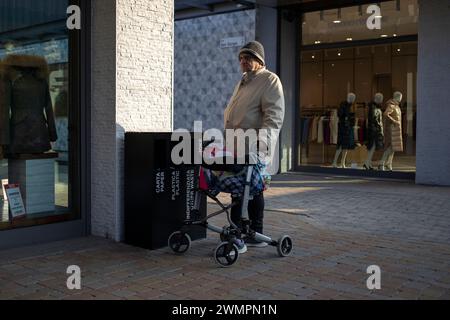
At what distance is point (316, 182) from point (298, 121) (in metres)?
2.26

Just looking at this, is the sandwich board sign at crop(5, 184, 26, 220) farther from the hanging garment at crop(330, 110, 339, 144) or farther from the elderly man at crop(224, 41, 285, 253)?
the hanging garment at crop(330, 110, 339, 144)

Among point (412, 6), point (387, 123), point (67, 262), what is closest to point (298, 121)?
point (387, 123)

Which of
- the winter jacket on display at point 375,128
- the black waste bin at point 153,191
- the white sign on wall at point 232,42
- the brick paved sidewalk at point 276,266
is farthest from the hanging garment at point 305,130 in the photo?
the black waste bin at point 153,191

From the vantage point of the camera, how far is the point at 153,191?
5.20 m

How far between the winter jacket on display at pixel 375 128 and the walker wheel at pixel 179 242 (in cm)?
781

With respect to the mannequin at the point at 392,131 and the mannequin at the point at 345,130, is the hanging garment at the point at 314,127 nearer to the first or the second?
the mannequin at the point at 345,130

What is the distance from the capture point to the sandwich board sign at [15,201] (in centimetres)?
538

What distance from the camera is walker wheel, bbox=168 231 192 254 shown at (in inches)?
200

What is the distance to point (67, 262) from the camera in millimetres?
4781

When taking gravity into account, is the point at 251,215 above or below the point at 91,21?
below

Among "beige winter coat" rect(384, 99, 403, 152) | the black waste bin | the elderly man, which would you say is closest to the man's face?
the elderly man

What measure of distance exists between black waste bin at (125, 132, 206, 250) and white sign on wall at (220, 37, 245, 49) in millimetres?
7493
